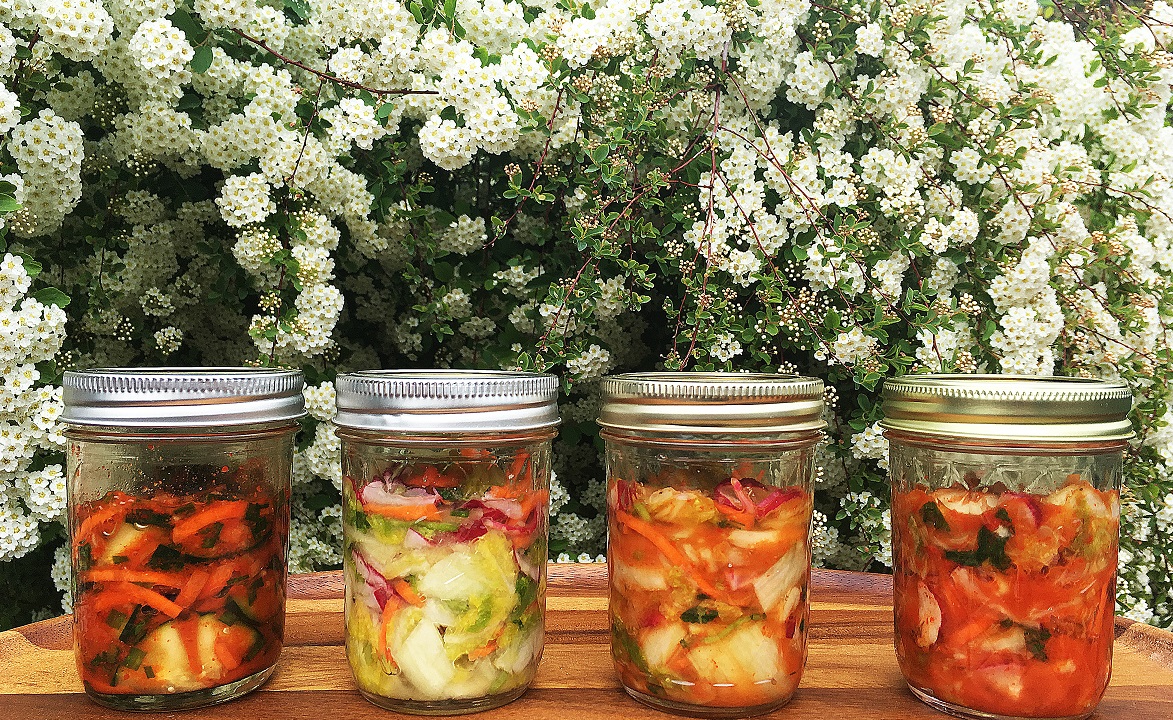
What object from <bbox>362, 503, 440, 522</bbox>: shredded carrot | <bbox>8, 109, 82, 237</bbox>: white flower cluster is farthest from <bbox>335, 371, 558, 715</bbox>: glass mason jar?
<bbox>8, 109, 82, 237</bbox>: white flower cluster

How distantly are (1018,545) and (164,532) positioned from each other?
76 cm

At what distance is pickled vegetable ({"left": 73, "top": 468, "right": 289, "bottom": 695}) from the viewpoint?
2.27 feet

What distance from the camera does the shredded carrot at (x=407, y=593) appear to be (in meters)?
0.70

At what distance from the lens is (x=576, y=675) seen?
2.70 feet

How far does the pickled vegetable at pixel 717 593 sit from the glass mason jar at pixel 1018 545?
129 mm

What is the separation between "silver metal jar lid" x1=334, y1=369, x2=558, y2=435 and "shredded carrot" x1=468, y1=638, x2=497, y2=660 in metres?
0.20

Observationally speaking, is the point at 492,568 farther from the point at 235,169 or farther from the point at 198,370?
the point at 235,169

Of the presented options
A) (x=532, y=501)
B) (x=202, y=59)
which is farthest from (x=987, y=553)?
(x=202, y=59)

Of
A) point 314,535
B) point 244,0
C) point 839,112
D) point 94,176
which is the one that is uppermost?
point 244,0

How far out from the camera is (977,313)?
1.16 meters

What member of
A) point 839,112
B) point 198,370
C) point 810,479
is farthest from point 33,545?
point 839,112

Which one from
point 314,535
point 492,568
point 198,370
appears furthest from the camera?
point 314,535

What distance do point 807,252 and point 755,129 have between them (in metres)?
0.23

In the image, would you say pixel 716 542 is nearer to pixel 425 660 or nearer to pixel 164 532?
pixel 425 660
